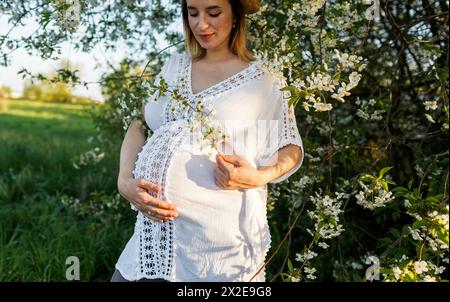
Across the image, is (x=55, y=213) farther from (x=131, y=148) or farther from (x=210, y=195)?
(x=210, y=195)

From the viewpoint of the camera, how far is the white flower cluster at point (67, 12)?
6.27 ft

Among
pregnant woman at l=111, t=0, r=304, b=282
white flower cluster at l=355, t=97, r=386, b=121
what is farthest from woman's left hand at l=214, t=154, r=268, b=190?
white flower cluster at l=355, t=97, r=386, b=121

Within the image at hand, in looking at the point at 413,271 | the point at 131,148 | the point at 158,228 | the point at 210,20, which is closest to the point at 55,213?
the point at 131,148

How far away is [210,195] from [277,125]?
351 millimetres

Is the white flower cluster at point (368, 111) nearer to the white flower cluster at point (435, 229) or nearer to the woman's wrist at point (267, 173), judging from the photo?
the white flower cluster at point (435, 229)

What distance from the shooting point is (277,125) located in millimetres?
2055

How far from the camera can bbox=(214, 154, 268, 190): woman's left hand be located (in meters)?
1.89

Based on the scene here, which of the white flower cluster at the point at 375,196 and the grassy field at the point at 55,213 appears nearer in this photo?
the white flower cluster at the point at 375,196

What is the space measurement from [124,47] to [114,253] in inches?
49.3

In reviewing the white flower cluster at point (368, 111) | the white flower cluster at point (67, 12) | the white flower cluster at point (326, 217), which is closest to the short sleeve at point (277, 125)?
the white flower cluster at point (326, 217)

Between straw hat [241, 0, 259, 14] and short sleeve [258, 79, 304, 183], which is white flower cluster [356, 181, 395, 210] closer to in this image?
short sleeve [258, 79, 304, 183]
